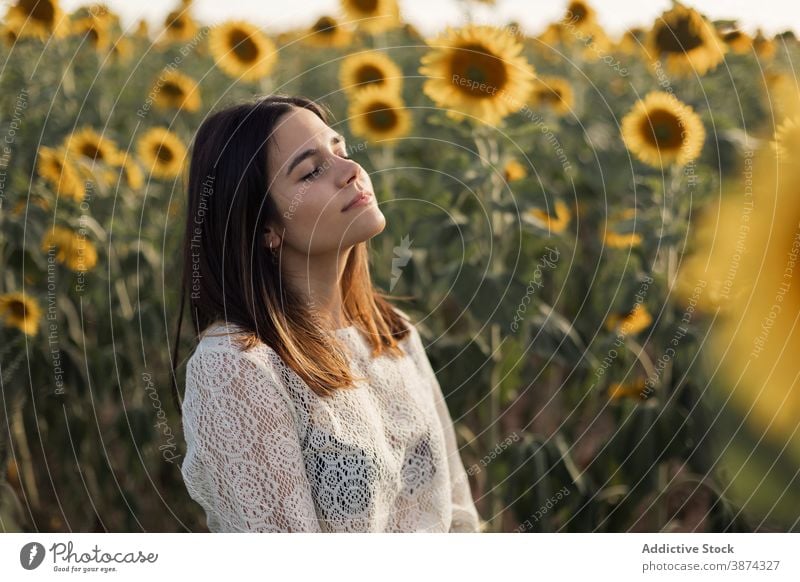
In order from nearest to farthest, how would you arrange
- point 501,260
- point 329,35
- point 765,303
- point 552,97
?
point 765,303
point 501,260
point 329,35
point 552,97

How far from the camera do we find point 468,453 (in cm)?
278

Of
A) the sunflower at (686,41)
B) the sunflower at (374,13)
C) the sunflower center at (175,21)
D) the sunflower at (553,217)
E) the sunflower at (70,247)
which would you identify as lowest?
the sunflower at (553,217)

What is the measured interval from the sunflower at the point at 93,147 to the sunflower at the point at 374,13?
2.97 feet

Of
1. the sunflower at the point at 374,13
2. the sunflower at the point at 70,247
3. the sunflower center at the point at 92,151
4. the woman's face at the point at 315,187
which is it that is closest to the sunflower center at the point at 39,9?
the sunflower center at the point at 92,151

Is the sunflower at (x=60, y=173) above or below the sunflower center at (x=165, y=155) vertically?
below

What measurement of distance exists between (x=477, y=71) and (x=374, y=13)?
21.7 inches

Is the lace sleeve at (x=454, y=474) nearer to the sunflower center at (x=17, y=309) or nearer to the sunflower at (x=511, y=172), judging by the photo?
the sunflower at (x=511, y=172)

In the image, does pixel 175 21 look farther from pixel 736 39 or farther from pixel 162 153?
pixel 736 39

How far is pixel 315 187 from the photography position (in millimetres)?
1731

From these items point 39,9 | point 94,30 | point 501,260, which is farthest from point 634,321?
point 39,9

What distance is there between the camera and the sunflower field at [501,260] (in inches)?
92.0

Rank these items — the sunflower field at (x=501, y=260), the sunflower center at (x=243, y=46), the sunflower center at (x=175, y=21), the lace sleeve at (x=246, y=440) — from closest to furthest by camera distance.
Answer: the lace sleeve at (x=246, y=440), the sunflower field at (x=501, y=260), the sunflower center at (x=243, y=46), the sunflower center at (x=175, y=21)

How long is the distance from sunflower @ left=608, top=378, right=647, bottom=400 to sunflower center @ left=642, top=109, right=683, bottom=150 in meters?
0.71

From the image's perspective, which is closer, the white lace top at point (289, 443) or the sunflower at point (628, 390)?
the white lace top at point (289, 443)
